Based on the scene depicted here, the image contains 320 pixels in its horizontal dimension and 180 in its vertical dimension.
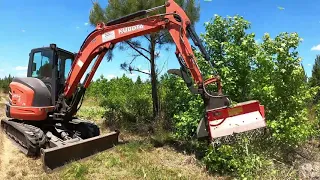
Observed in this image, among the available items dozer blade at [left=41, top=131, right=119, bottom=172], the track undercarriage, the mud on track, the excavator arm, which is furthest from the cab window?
dozer blade at [left=41, top=131, right=119, bottom=172]

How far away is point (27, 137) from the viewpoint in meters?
6.89

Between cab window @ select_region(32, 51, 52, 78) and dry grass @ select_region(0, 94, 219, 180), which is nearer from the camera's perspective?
dry grass @ select_region(0, 94, 219, 180)

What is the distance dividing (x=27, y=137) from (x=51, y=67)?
1743mm

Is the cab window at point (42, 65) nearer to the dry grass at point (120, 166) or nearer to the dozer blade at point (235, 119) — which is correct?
the dry grass at point (120, 166)

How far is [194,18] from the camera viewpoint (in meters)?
9.47

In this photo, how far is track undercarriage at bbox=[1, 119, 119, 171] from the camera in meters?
6.25

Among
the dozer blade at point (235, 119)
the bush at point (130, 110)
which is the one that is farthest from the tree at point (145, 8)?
the dozer blade at point (235, 119)

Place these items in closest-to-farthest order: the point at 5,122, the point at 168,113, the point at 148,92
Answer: the point at 5,122 → the point at 168,113 → the point at 148,92

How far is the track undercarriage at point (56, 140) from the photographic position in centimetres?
625

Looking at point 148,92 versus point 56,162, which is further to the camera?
point 148,92

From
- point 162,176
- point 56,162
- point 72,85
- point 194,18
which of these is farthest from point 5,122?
point 194,18

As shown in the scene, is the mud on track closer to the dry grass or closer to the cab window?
the dry grass

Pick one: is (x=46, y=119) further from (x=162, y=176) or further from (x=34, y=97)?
(x=162, y=176)

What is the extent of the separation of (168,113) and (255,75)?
3.19m
